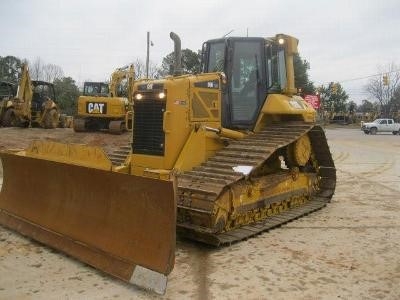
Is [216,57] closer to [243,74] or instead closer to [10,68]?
[243,74]

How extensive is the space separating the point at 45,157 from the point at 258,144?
9.98ft

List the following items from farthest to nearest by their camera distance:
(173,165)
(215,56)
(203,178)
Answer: (215,56) → (173,165) → (203,178)

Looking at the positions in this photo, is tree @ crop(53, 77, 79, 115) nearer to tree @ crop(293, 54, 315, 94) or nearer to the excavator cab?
tree @ crop(293, 54, 315, 94)

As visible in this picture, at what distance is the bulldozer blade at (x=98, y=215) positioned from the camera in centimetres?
471

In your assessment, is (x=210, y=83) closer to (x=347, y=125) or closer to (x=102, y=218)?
(x=102, y=218)

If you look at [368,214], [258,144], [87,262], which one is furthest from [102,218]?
[368,214]

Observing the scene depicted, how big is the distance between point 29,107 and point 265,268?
2007 centimetres

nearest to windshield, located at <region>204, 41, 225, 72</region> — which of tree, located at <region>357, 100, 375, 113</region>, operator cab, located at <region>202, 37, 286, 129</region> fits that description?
operator cab, located at <region>202, 37, 286, 129</region>

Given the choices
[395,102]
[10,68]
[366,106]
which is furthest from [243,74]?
[366,106]

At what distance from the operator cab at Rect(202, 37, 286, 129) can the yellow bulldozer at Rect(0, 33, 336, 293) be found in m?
0.02

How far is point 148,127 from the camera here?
21.8ft

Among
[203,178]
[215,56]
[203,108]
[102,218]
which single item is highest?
[215,56]

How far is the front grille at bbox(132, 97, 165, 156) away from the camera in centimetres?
653

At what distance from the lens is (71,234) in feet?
18.8
